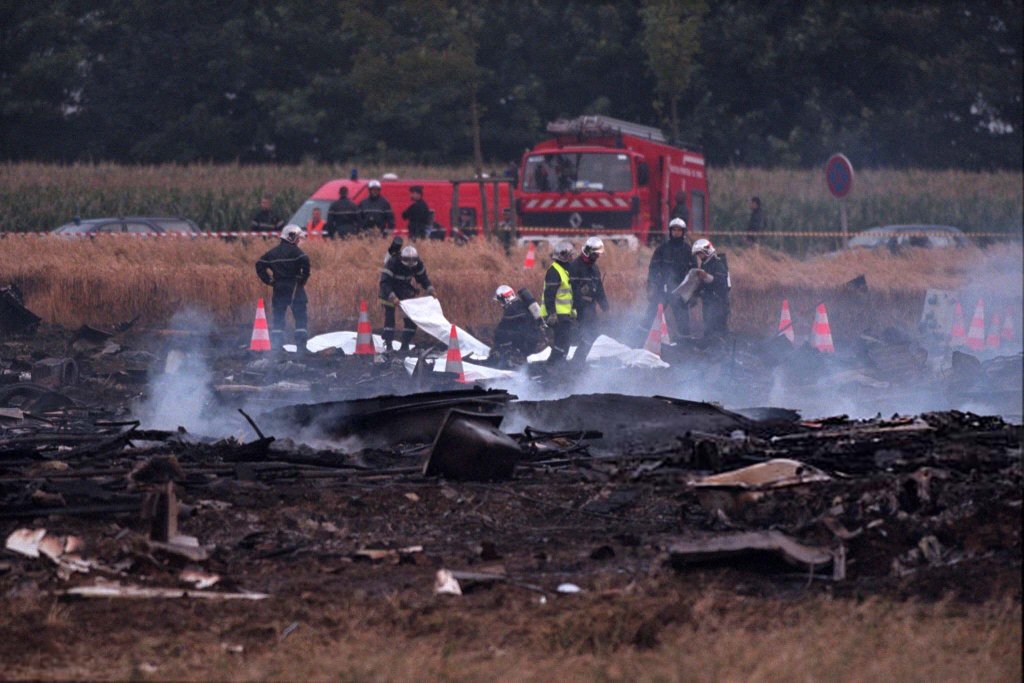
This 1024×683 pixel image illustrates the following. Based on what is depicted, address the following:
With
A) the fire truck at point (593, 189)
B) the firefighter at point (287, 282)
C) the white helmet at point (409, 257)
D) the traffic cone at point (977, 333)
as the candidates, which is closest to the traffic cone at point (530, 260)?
the fire truck at point (593, 189)

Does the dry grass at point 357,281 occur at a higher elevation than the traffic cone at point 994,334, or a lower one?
higher

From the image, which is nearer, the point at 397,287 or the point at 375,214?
the point at 397,287

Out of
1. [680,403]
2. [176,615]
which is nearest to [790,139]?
[680,403]

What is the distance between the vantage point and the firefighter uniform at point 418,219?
23.3 meters

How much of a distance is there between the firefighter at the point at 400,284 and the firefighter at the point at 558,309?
2562mm

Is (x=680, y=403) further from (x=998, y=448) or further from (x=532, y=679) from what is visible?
(x=532, y=679)

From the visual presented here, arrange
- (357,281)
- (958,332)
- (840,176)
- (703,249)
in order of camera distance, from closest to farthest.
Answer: (703,249) < (958,332) < (357,281) < (840,176)

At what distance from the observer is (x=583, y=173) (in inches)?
977

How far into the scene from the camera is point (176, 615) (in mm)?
6340

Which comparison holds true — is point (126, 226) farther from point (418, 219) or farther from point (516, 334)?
point (516, 334)

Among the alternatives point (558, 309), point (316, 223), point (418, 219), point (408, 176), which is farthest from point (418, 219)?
point (408, 176)

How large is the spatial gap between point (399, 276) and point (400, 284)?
0.10 metres

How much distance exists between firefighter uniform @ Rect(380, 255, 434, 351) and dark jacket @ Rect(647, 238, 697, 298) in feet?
9.19

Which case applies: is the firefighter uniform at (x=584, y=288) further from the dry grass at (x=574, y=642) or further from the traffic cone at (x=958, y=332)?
the dry grass at (x=574, y=642)
